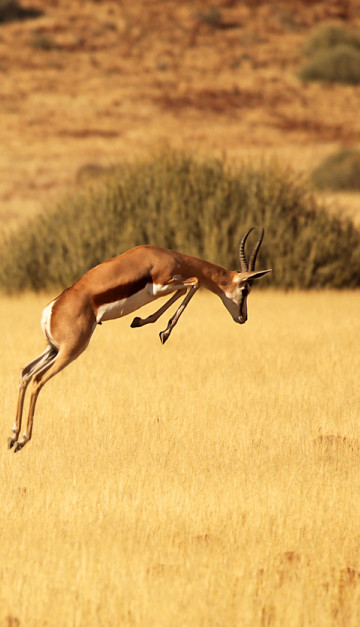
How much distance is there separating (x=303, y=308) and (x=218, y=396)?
723cm

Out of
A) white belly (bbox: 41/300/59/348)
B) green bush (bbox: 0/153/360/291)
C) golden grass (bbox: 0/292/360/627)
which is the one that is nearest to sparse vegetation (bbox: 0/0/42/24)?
green bush (bbox: 0/153/360/291)

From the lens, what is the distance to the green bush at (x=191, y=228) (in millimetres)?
20844

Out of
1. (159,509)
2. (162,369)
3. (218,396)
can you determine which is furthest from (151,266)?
(162,369)

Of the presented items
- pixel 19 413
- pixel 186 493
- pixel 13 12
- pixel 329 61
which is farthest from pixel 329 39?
pixel 186 493

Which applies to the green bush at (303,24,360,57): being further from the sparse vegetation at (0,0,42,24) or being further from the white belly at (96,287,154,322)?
the white belly at (96,287,154,322)

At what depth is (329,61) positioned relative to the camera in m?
77.8

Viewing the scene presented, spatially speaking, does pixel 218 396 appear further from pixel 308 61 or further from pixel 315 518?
pixel 308 61

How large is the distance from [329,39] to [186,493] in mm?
79725

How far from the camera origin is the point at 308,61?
8019 cm

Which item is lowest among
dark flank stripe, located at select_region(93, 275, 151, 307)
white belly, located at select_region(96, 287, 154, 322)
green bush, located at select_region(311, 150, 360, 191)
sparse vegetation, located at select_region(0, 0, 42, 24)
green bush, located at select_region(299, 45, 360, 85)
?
green bush, located at select_region(299, 45, 360, 85)

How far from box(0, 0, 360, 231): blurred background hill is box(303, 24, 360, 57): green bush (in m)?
0.84

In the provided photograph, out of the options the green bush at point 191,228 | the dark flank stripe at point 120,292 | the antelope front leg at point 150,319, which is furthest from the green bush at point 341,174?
the dark flank stripe at point 120,292

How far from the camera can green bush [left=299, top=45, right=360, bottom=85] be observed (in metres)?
77.2

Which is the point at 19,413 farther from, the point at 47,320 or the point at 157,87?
the point at 157,87
